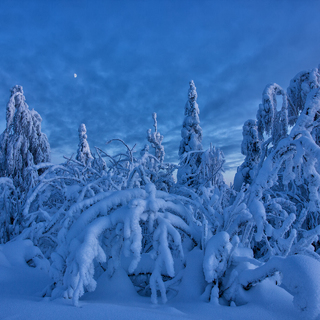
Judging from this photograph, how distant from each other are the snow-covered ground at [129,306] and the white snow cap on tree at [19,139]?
13334 mm

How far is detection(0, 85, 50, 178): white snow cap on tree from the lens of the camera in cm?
1366

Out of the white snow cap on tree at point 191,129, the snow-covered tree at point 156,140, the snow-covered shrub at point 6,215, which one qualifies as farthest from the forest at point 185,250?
the snow-covered tree at point 156,140

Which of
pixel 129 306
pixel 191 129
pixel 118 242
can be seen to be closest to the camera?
pixel 129 306

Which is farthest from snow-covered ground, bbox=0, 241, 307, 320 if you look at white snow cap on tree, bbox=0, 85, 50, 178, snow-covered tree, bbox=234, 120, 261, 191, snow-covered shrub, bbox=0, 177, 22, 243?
white snow cap on tree, bbox=0, 85, 50, 178

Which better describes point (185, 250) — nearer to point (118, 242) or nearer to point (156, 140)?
point (118, 242)

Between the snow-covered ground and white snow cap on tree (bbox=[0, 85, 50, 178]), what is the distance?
13.3m

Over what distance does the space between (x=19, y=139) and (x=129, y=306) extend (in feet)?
50.9

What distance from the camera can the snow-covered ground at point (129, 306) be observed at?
143 centimetres

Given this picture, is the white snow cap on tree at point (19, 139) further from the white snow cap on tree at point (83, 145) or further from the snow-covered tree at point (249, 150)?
the snow-covered tree at point (249, 150)

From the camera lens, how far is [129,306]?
1712mm

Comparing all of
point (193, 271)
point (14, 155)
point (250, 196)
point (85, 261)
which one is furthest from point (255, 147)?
point (14, 155)

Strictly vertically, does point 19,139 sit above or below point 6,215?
above

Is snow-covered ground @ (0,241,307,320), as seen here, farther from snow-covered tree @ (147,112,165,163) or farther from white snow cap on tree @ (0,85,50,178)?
snow-covered tree @ (147,112,165,163)

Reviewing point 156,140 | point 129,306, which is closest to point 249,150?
point 156,140
